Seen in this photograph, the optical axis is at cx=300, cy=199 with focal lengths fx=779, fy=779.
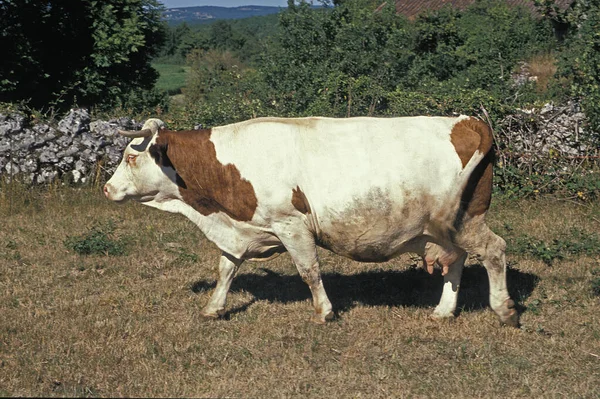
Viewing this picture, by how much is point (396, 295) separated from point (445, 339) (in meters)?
1.28

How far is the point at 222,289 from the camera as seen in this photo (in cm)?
768

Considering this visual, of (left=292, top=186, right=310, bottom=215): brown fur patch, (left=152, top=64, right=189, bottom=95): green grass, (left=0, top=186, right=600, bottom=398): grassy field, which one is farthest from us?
(left=152, top=64, right=189, bottom=95): green grass

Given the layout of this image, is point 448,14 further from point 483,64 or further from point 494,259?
point 494,259

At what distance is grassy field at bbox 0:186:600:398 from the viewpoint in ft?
20.3

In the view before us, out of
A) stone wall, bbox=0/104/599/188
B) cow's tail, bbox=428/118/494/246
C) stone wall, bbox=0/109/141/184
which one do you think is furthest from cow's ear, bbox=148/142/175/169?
stone wall, bbox=0/109/141/184

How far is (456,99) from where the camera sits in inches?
491

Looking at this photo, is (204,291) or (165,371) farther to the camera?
(204,291)

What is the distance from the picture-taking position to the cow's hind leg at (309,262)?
23.1ft

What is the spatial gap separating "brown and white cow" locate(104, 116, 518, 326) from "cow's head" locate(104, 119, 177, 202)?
10 mm

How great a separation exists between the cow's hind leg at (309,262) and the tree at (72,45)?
1407 centimetres

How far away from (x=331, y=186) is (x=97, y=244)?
14.1 feet

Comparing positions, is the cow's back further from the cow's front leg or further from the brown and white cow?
the cow's front leg

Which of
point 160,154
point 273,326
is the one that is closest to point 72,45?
point 160,154

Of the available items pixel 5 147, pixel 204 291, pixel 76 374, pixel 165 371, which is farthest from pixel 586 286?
pixel 5 147
